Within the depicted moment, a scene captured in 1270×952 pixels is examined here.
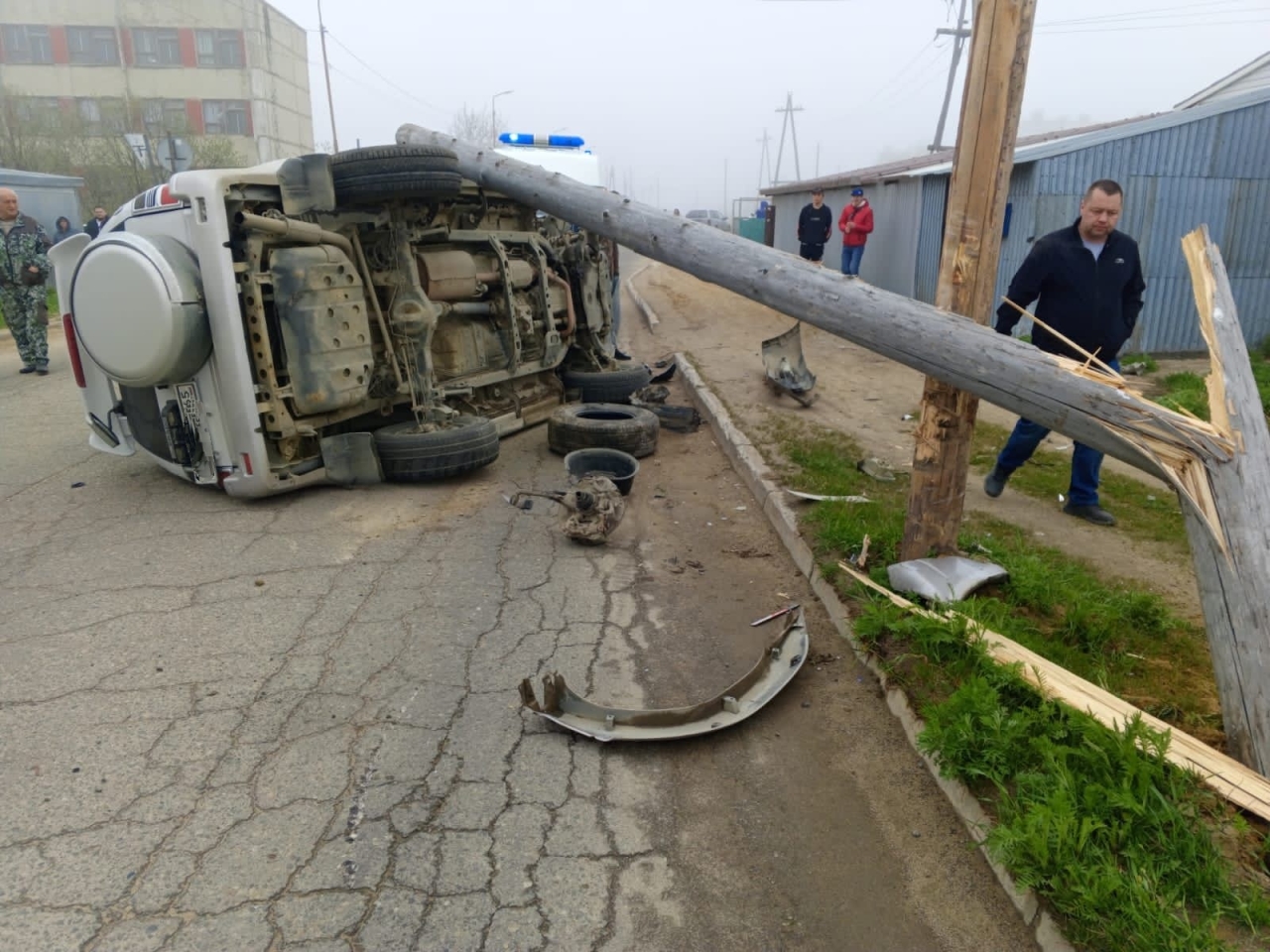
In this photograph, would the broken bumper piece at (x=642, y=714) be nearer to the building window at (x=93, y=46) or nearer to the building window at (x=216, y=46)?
the building window at (x=216, y=46)

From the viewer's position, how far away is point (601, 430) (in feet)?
20.9

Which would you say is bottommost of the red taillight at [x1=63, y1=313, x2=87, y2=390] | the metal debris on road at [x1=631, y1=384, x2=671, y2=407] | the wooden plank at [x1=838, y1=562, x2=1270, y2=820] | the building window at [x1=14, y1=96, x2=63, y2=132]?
the metal debris on road at [x1=631, y1=384, x2=671, y2=407]

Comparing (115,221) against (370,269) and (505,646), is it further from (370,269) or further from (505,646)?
(505,646)

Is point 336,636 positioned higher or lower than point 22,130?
lower

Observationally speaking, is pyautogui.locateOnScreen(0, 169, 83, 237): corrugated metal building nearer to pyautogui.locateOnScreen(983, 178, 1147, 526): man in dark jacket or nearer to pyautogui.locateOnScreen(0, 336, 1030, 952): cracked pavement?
pyautogui.locateOnScreen(0, 336, 1030, 952): cracked pavement

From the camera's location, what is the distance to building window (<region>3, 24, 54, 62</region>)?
45.2 metres

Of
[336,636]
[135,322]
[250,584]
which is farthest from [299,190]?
[336,636]

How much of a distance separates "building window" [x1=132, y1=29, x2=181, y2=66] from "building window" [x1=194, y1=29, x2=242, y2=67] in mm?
1463

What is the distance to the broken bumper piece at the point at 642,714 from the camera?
3014 millimetres

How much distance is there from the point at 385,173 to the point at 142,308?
1.60 meters

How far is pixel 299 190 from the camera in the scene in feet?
16.4

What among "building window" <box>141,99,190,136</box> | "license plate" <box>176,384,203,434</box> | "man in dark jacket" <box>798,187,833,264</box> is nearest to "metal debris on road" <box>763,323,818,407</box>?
"license plate" <box>176,384,203,434</box>

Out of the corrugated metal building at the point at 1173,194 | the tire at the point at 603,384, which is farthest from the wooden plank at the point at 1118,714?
the corrugated metal building at the point at 1173,194

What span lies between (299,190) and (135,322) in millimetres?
1218
